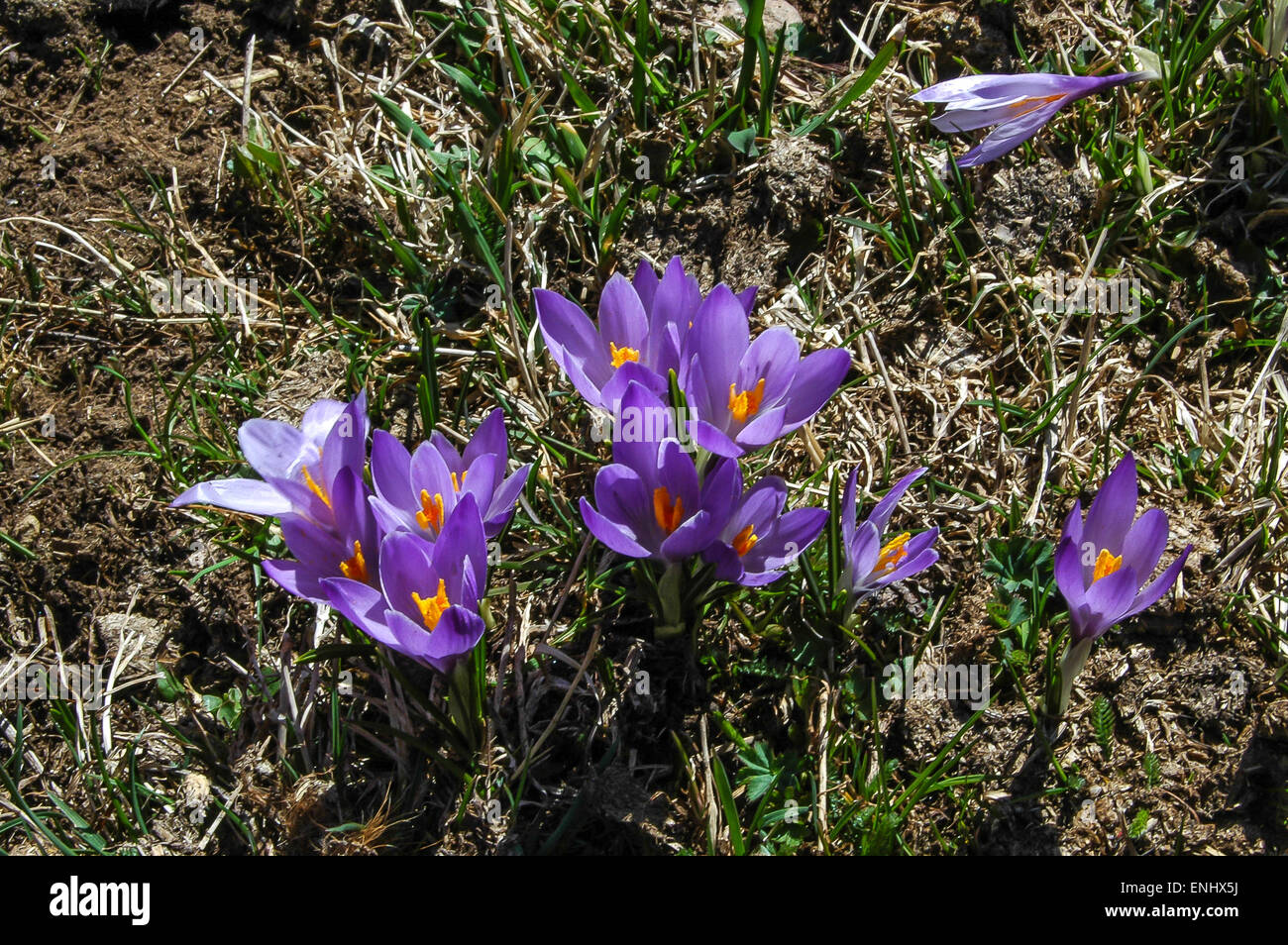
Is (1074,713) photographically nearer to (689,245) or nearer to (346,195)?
(689,245)

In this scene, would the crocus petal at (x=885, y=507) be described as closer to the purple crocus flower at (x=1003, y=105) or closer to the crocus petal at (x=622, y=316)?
the crocus petal at (x=622, y=316)

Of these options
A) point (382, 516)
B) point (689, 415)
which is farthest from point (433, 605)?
point (689, 415)

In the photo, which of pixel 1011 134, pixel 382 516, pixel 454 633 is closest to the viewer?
pixel 454 633

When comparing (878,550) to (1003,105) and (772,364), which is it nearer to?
(772,364)

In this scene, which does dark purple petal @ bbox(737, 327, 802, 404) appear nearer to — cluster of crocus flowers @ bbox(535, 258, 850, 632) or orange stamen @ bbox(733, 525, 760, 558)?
cluster of crocus flowers @ bbox(535, 258, 850, 632)

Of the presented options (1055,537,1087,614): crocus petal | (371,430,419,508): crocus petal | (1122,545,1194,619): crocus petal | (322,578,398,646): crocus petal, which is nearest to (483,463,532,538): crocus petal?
(371,430,419,508): crocus petal

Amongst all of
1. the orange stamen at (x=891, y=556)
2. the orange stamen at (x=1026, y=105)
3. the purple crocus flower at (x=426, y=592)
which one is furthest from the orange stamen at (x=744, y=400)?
the orange stamen at (x=1026, y=105)

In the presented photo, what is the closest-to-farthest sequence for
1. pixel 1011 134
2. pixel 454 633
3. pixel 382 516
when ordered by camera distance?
1. pixel 454 633
2. pixel 382 516
3. pixel 1011 134
